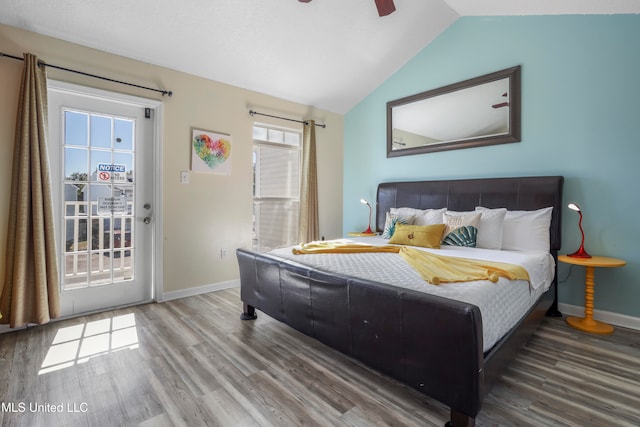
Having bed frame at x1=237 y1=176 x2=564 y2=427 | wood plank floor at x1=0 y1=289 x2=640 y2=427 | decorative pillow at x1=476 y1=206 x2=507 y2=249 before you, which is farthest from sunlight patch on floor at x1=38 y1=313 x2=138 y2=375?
decorative pillow at x1=476 y1=206 x2=507 y2=249

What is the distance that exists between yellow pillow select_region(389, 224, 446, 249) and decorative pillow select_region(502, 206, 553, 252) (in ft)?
2.01

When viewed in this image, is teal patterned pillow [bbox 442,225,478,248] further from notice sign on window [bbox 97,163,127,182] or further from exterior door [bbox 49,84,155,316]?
notice sign on window [bbox 97,163,127,182]

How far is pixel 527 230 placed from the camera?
2.92m

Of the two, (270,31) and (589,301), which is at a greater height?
(270,31)

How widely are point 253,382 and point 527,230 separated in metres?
2.71

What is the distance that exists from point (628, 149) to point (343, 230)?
3490 mm

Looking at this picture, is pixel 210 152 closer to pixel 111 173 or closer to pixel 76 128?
pixel 111 173

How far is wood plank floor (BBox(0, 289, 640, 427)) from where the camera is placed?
1543 mm

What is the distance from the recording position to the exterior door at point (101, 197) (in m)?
2.79

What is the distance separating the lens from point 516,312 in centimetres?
189

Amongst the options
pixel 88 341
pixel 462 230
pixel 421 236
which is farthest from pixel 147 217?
pixel 462 230

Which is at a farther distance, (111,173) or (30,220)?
(111,173)

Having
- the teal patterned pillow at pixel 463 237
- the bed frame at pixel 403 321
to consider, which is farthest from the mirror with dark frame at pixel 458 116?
the teal patterned pillow at pixel 463 237

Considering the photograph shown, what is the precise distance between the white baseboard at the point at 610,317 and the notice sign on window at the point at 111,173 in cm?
448
